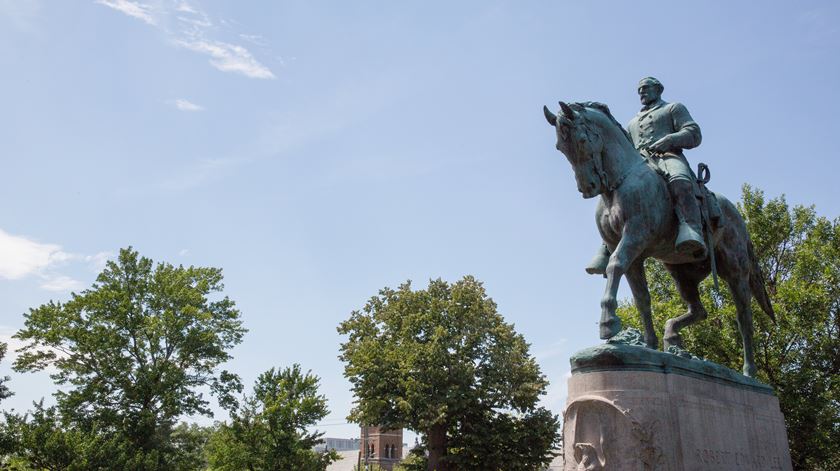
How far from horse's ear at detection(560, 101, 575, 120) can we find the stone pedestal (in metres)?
2.72

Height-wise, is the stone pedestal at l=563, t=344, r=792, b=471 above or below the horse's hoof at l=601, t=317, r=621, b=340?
below

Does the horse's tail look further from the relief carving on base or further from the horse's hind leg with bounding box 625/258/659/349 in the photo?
the relief carving on base

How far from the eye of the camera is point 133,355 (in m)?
35.8

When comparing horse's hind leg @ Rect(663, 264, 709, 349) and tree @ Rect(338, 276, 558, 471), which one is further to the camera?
tree @ Rect(338, 276, 558, 471)

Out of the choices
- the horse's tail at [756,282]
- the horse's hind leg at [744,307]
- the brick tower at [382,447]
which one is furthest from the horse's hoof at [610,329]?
the brick tower at [382,447]

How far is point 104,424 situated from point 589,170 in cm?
3270

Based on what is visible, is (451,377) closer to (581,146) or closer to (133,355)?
(133,355)

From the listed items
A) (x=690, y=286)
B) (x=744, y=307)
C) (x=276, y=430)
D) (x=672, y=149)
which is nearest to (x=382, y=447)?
(x=276, y=430)

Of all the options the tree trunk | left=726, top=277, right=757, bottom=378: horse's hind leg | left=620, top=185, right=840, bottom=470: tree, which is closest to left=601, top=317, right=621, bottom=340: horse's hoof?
left=726, top=277, right=757, bottom=378: horse's hind leg

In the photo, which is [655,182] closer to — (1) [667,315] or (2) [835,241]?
(1) [667,315]

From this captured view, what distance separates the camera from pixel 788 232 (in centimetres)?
2848

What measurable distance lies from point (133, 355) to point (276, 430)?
1025 centimetres

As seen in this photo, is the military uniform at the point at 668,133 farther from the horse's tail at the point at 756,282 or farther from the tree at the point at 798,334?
the tree at the point at 798,334

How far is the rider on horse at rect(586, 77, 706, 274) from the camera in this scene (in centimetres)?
834
